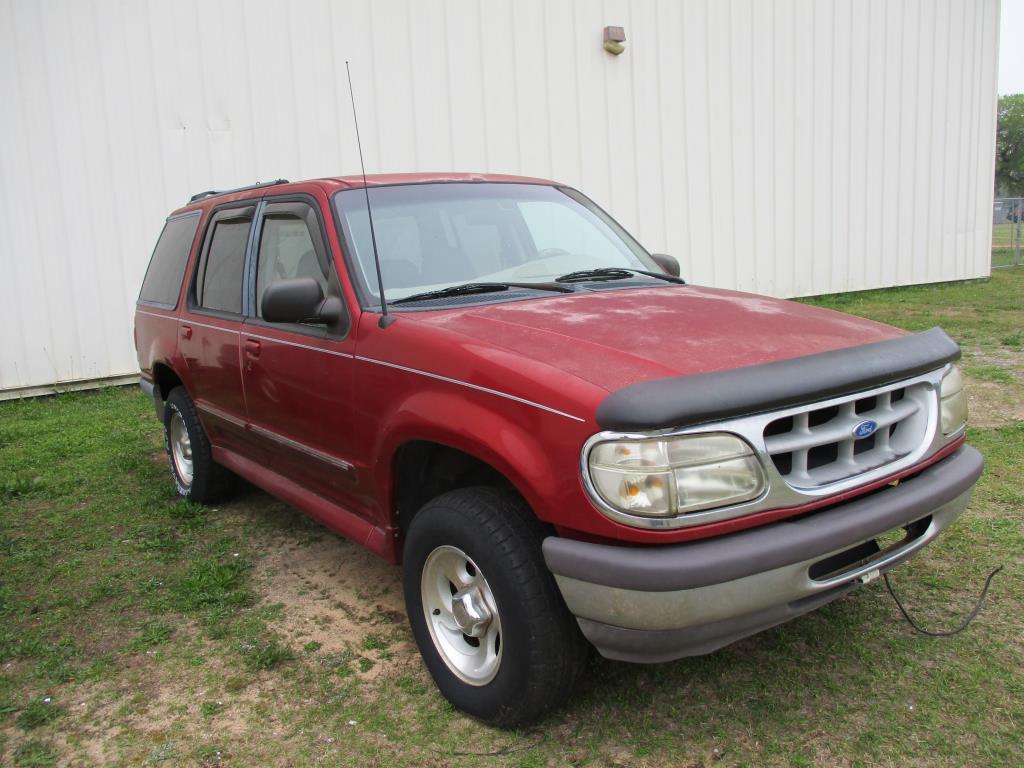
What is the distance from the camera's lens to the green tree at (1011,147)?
50188 mm

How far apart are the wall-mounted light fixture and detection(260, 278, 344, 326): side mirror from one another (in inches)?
337

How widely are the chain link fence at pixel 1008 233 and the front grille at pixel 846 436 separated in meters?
16.4

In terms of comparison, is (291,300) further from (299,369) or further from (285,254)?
(285,254)

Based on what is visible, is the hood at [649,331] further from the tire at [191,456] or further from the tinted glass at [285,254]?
the tire at [191,456]

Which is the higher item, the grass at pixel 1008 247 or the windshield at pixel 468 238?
the windshield at pixel 468 238

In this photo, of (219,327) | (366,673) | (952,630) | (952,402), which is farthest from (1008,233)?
(366,673)

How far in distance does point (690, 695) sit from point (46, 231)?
26.1 ft

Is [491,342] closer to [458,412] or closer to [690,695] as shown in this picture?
[458,412]

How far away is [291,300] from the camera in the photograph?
323 centimetres

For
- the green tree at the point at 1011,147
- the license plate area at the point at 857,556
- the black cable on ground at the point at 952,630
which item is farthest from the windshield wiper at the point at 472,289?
the green tree at the point at 1011,147

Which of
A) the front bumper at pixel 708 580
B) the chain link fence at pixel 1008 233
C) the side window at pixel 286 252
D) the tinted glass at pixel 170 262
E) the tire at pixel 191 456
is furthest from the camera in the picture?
the chain link fence at pixel 1008 233

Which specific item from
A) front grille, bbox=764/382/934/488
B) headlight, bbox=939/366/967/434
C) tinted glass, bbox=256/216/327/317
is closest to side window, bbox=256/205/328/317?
tinted glass, bbox=256/216/327/317

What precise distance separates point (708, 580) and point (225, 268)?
3.28 metres

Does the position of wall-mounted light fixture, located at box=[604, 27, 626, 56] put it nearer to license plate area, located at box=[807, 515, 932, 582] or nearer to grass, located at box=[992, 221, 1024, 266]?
license plate area, located at box=[807, 515, 932, 582]
